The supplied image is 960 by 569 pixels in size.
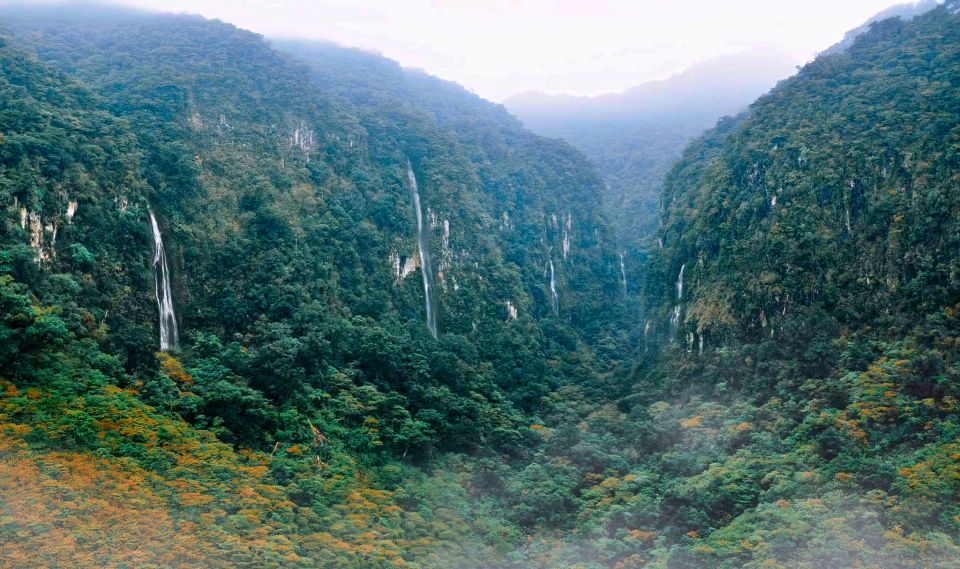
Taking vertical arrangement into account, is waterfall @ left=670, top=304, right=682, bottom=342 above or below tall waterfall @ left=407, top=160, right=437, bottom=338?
below

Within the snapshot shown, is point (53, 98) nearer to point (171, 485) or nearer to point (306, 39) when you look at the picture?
point (171, 485)

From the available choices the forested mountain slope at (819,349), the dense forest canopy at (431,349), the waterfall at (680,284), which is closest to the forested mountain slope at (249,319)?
the dense forest canopy at (431,349)

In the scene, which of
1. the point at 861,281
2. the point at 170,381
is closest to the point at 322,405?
the point at 170,381

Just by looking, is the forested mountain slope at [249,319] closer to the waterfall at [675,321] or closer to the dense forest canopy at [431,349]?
the dense forest canopy at [431,349]

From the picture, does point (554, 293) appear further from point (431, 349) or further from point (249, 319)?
point (249, 319)

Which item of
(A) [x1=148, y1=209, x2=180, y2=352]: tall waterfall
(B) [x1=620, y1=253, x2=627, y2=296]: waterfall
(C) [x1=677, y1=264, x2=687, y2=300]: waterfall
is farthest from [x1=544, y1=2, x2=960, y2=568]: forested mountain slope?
(B) [x1=620, y1=253, x2=627, y2=296]: waterfall

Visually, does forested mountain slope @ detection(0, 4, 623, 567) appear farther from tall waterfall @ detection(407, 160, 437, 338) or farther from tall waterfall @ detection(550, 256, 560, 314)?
tall waterfall @ detection(550, 256, 560, 314)
